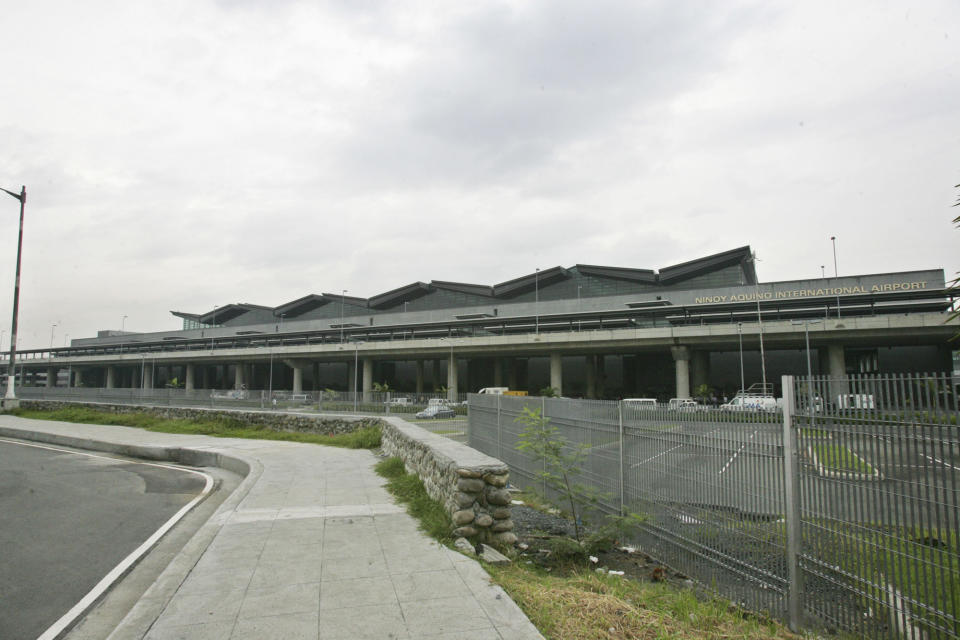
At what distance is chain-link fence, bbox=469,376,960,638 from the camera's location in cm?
372

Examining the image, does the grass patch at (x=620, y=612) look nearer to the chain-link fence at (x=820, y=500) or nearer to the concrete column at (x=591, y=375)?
the chain-link fence at (x=820, y=500)

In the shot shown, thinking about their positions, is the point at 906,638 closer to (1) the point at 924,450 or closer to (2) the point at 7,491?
(1) the point at 924,450

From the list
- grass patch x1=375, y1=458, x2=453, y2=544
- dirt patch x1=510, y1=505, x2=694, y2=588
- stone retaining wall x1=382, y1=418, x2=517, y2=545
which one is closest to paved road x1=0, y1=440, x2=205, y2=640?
A: grass patch x1=375, y1=458, x2=453, y2=544

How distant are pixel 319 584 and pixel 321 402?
78.9 ft

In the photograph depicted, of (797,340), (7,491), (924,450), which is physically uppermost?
(797,340)

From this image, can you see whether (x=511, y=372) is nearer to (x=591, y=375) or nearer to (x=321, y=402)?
(x=591, y=375)

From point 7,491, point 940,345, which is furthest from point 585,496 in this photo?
point 940,345

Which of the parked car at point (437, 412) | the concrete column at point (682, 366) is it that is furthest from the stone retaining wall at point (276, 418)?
the concrete column at point (682, 366)

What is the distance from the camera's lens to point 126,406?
33.3 metres

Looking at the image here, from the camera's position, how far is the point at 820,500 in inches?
180

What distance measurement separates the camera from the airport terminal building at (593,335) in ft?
163

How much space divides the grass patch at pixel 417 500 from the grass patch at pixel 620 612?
1387mm

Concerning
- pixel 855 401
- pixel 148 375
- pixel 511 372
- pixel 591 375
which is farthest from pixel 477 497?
pixel 148 375

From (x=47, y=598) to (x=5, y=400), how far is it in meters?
40.8
